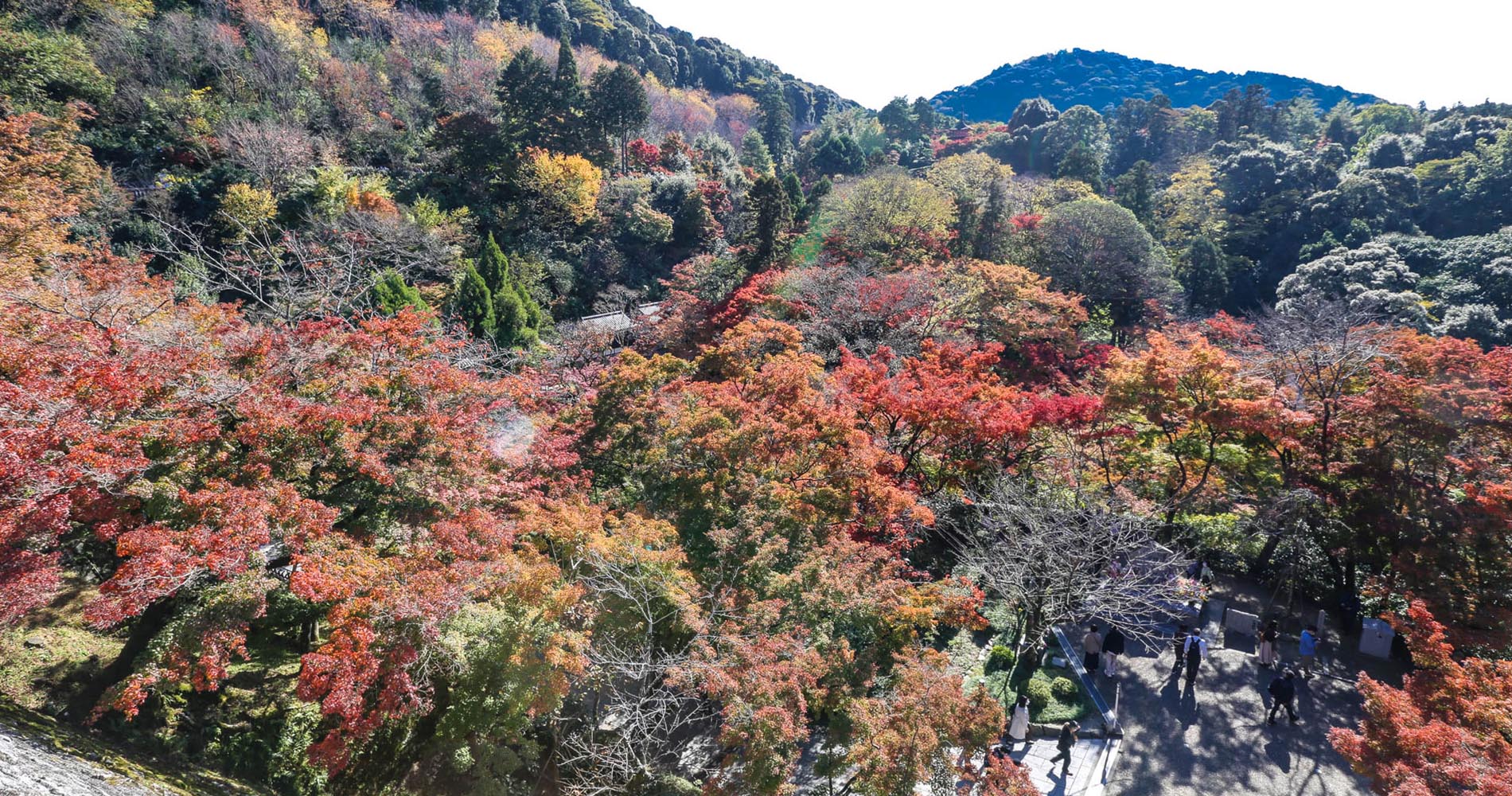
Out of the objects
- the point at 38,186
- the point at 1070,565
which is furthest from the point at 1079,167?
the point at 38,186

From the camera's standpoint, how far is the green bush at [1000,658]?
12297 millimetres

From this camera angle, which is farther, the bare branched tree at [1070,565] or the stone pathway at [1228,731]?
the bare branched tree at [1070,565]

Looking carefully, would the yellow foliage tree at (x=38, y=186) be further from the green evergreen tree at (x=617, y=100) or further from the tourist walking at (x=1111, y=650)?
the tourist walking at (x=1111, y=650)

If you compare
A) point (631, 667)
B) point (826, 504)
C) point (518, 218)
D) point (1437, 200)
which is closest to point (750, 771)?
point (631, 667)

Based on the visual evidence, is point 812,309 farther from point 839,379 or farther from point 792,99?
point 792,99

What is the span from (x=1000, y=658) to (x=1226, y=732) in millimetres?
3755

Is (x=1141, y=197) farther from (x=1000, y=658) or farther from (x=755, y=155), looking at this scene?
(x=1000, y=658)

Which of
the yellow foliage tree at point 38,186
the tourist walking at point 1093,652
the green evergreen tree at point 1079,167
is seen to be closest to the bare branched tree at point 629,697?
the tourist walking at point 1093,652

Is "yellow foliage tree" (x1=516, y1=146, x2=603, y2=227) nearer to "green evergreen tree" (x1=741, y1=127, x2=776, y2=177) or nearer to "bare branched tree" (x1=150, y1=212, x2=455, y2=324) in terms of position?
"bare branched tree" (x1=150, y1=212, x2=455, y2=324)

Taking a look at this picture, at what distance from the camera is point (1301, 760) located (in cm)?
1013

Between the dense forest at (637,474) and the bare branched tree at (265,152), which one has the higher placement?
the bare branched tree at (265,152)

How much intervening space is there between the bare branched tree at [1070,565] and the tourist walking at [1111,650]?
0.32 metres

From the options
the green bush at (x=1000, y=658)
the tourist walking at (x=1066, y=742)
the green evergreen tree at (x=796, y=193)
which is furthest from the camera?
the green evergreen tree at (x=796, y=193)

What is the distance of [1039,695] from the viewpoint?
11.3 meters
